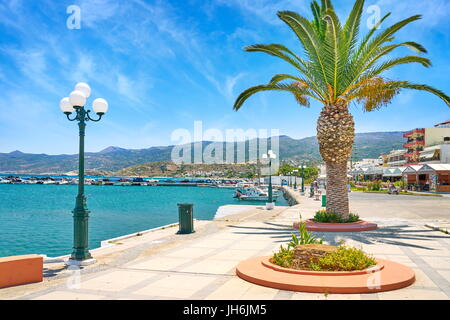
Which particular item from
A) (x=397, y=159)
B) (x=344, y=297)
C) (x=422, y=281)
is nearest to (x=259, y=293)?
(x=344, y=297)

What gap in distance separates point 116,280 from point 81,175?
342 centimetres

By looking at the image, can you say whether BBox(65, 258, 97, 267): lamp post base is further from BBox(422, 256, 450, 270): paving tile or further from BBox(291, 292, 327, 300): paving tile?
BBox(422, 256, 450, 270): paving tile

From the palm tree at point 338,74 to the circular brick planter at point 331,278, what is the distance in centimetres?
735

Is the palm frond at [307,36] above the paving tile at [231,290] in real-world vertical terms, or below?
above

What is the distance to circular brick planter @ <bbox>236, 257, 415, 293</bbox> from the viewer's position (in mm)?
6652

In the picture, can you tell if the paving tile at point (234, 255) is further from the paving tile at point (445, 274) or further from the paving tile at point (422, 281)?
the paving tile at point (445, 274)

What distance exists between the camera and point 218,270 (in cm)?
863

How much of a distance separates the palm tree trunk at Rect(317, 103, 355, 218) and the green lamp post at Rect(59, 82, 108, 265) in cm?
849

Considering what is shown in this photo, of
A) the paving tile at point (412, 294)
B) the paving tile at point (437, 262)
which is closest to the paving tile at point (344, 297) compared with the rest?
the paving tile at point (412, 294)

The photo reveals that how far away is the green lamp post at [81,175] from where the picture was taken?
9586 mm

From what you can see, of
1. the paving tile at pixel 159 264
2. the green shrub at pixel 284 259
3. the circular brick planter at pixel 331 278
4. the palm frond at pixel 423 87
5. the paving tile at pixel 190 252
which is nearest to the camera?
the circular brick planter at pixel 331 278
